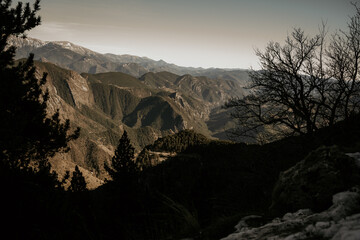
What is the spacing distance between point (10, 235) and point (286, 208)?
7.37 meters

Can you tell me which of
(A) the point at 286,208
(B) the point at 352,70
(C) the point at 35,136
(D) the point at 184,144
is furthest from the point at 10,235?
(D) the point at 184,144

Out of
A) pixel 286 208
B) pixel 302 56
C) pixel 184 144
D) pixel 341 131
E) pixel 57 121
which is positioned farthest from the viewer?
pixel 184 144

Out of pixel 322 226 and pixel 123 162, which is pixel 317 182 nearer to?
pixel 322 226

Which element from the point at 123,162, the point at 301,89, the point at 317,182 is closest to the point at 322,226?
the point at 317,182

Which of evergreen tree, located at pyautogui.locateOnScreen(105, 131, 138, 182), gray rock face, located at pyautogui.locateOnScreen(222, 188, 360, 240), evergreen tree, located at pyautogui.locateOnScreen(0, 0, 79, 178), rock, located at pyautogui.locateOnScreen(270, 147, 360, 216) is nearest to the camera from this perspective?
gray rock face, located at pyautogui.locateOnScreen(222, 188, 360, 240)

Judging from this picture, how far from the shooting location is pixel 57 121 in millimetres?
17438

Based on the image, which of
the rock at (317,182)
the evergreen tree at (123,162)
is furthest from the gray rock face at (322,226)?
the evergreen tree at (123,162)

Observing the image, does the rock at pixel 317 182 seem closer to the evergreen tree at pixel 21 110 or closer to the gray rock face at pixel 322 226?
the gray rock face at pixel 322 226

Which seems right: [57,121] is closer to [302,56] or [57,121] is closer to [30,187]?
[30,187]

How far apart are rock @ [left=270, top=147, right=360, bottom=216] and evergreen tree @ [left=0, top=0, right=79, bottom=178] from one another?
443 inches

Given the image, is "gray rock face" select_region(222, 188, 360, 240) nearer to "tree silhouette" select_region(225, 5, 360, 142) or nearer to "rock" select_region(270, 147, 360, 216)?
"rock" select_region(270, 147, 360, 216)

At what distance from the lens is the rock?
3.74 m

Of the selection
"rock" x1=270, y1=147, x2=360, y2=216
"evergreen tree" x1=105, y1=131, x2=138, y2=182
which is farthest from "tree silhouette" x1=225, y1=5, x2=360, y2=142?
"evergreen tree" x1=105, y1=131, x2=138, y2=182

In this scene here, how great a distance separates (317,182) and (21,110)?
16960mm
